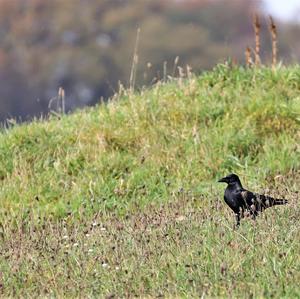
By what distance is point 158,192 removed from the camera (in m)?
9.55

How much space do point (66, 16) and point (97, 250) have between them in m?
26.0

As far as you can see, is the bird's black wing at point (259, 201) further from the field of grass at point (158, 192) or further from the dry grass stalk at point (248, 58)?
the dry grass stalk at point (248, 58)

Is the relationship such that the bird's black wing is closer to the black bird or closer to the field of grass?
the black bird

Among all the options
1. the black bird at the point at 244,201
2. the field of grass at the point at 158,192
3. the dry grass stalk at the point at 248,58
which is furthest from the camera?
the dry grass stalk at the point at 248,58

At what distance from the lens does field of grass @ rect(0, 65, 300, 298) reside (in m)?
5.91

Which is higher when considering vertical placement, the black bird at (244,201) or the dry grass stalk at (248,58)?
the dry grass stalk at (248,58)

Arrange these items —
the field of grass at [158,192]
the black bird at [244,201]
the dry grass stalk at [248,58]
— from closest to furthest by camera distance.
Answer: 1. the field of grass at [158,192]
2. the black bird at [244,201]
3. the dry grass stalk at [248,58]

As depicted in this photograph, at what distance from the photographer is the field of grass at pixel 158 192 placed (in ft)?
19.4

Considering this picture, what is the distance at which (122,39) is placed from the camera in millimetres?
29719

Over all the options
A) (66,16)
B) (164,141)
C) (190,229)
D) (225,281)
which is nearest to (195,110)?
(164,141)

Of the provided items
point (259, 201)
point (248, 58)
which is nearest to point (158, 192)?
point (259, 201)

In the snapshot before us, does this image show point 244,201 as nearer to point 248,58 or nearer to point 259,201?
point 259,201

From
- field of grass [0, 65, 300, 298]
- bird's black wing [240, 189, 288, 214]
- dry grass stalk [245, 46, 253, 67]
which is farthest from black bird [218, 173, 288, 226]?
dry grass stalk [245, 46, 253, 67]

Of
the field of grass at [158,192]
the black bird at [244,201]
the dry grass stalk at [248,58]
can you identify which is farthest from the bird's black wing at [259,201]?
the dry grass stalk at [248,58]
